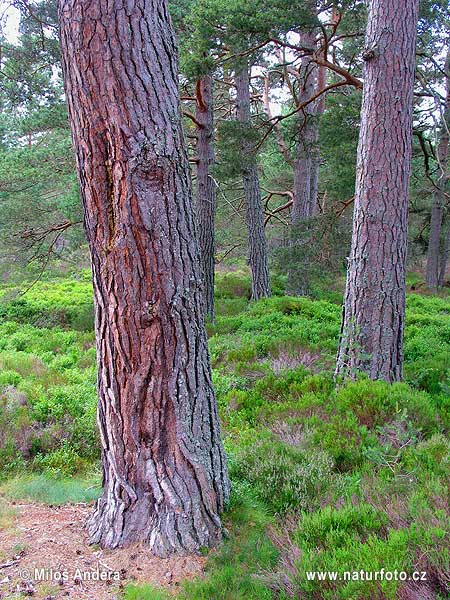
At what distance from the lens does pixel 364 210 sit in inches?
226

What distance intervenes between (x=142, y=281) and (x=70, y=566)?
1863 millimetres

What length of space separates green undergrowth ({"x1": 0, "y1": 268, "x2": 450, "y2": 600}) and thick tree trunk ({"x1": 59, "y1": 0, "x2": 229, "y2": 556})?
1.60 ft

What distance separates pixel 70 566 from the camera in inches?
118

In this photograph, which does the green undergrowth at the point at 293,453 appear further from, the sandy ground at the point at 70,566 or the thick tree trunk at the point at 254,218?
the thick tree trunk at the point at 254,218

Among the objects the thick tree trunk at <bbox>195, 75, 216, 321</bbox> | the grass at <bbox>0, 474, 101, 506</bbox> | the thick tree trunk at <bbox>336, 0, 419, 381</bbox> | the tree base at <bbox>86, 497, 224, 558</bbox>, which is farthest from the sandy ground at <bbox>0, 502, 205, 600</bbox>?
the thick tree trunk at <bbox>195, 75, 216, 321</bbox>

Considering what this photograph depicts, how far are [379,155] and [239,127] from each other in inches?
171

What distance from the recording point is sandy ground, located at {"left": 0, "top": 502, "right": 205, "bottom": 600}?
110 inches

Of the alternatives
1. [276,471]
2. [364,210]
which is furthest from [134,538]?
[364,210]

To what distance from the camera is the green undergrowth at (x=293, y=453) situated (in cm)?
270

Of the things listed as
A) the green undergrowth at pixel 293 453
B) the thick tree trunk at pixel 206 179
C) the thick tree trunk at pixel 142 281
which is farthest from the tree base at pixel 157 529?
the thick tree trunk at pixel 206 179

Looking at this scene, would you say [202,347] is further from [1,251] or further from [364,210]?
[1,251]

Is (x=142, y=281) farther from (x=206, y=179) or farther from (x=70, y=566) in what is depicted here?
(x=206, y=179)

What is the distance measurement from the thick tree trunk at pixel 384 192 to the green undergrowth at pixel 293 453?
55 cm

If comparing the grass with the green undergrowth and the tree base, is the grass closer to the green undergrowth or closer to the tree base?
the green undergrowth
